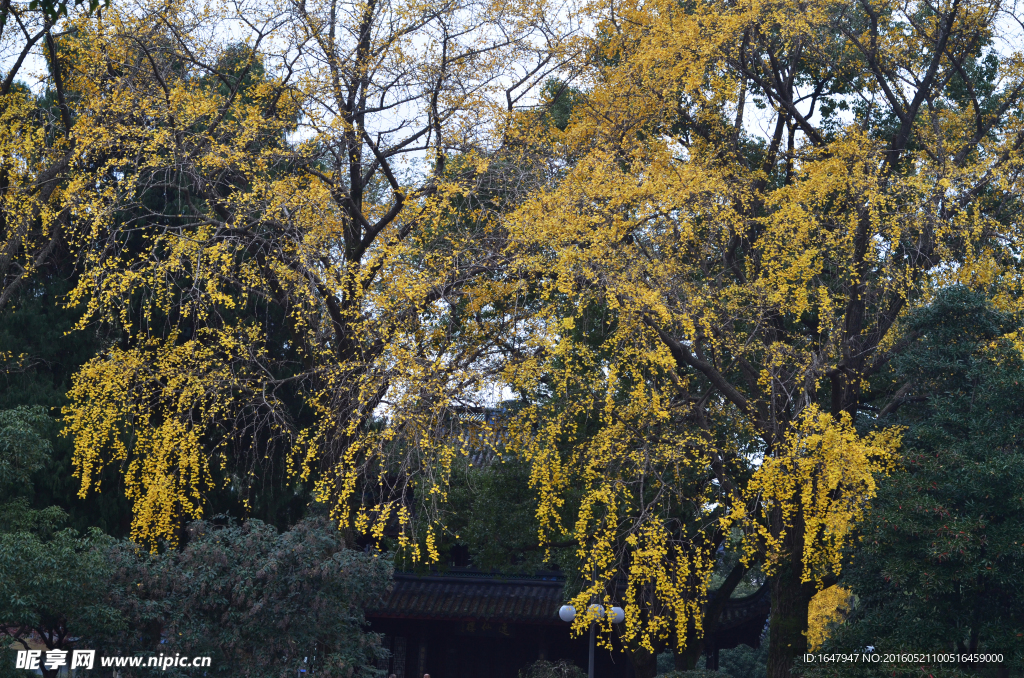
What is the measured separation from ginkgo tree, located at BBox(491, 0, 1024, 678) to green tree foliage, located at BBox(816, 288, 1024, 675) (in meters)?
0.45

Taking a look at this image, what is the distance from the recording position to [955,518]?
8.12 metres

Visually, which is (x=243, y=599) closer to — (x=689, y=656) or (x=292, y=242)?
(x=292, y=242)

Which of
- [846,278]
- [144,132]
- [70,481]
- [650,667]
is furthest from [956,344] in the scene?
[70,481]

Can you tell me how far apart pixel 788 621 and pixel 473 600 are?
7.44m

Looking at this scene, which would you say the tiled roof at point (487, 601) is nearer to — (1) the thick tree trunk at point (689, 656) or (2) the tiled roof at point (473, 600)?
(2) the tiled roof at point (473, 600)

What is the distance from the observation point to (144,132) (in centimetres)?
1085

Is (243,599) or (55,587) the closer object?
(55,587)

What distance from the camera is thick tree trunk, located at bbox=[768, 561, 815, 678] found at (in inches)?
422

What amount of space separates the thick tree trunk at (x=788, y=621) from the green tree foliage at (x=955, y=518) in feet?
4.74

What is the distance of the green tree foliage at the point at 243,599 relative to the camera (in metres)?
8.64

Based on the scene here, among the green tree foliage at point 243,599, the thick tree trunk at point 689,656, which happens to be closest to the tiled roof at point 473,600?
the thick tree trunk at point 689,656

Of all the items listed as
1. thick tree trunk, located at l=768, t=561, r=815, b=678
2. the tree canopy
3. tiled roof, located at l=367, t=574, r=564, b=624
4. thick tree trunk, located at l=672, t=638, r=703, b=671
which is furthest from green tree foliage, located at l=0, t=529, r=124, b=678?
thick tree trunk, located at l=672, t=638, r=703, b=671

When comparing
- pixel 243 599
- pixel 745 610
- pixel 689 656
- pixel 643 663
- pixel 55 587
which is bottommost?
pixel 643 663

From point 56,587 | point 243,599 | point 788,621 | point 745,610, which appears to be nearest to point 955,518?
point 788,621
